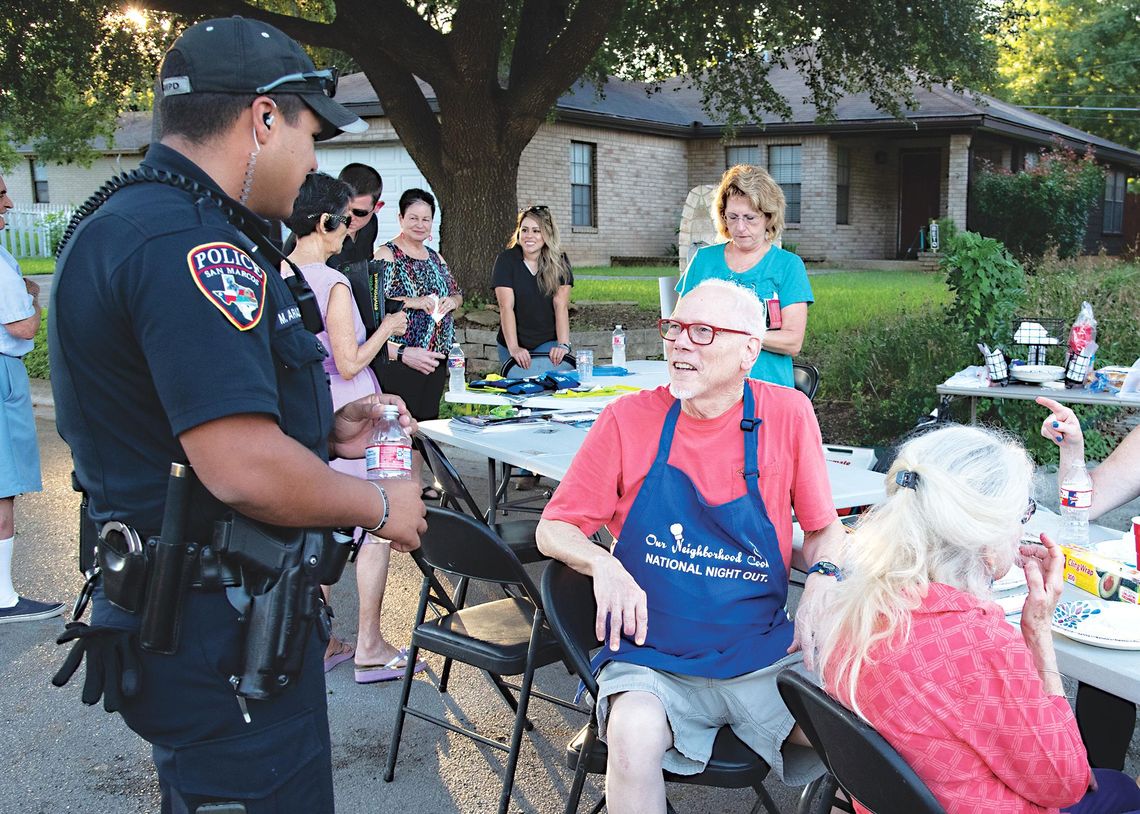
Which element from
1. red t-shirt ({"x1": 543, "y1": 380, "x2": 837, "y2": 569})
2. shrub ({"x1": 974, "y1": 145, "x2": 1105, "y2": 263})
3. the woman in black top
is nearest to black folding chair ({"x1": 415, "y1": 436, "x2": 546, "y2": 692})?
red t-shirt ({"x1": 543, "y1": 380, "x2": 837, "y2": 569})

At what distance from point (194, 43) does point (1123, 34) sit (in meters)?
41.2

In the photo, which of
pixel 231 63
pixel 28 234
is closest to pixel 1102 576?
pixel 231 63

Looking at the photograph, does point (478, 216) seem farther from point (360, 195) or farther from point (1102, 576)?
point (1102, 576)

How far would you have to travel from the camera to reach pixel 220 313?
1659 millimetres

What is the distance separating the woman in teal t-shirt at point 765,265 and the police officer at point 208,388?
3.58m

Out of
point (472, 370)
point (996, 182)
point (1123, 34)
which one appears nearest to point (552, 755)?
point (472, 370)

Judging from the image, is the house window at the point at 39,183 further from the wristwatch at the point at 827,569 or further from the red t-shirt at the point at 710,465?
the wristwatch at the point at 827,569

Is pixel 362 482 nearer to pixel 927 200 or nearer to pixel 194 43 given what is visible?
pixel 194 43

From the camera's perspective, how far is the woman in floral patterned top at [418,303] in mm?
6062

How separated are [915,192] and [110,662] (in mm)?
27379

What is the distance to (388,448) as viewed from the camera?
8.45 feet

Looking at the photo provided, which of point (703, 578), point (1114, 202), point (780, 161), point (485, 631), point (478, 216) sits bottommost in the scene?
point (485, 631)

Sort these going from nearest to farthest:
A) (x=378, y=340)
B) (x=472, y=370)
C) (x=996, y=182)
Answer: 1. (x=378, y=340)
2. (x=472, y=370)
3. (x=996, y=182)

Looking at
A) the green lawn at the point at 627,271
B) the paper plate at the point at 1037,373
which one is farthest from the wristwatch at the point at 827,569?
the green lawn at the point at 627,271
